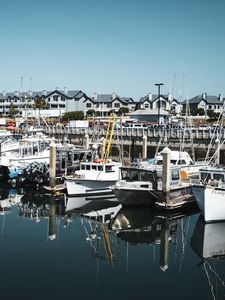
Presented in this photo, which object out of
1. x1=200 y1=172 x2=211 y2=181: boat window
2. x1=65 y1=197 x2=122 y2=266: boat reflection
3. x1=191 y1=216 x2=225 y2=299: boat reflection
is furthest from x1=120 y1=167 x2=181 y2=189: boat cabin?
x1=191 y1=216 x2=225 y2=299: boat reflection

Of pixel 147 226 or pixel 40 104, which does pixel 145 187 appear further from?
pixel 40 104

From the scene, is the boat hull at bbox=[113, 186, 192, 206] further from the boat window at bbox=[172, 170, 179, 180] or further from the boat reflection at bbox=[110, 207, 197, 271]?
the boat window at bbox=[172, 170, 179, 180]

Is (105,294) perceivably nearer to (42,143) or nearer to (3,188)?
(3,188)

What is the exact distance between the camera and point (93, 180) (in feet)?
117

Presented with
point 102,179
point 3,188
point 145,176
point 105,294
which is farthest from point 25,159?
point 105,294

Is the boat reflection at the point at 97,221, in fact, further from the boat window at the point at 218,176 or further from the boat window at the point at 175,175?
the boat window at the point at 218,176

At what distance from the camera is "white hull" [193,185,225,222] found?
2706 centimetres

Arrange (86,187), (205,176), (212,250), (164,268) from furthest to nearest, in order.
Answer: (86,187) < (205,176) < (212,250) < (164,268)

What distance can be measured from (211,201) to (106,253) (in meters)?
8.18

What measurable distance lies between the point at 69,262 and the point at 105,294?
4.32 meters

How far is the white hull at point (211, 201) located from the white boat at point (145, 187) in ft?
10.9

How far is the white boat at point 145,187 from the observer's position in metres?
31.3

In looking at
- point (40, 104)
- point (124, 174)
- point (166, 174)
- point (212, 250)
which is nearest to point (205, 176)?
point (166, 174)

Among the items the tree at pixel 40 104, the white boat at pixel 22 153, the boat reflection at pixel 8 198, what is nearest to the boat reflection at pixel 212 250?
the boat reflection at pixel 8 198
